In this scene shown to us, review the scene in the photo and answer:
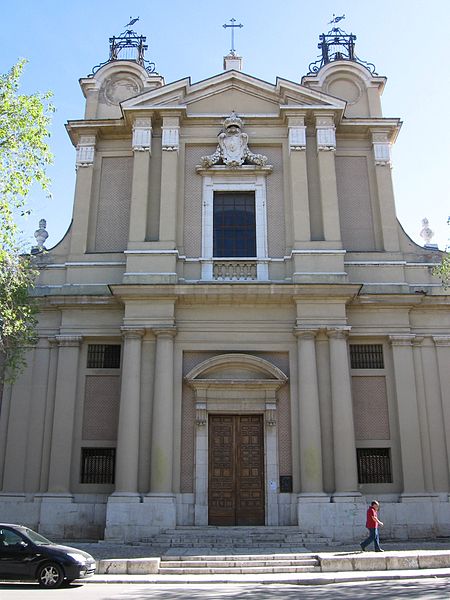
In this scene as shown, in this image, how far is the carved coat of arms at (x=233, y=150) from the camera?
20.3 m

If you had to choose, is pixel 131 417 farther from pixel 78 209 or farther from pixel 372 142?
pixel 372 142

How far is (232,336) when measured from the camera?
60.2 ft

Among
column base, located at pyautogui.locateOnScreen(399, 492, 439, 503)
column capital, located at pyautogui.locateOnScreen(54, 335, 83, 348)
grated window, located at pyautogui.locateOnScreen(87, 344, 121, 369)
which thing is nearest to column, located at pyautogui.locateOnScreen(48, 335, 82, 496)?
column capital, located at pyautogui.locateOnScreen(54, 335, 83, 348)

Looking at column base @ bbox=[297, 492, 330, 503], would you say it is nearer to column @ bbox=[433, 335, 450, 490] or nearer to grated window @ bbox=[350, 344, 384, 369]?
grated window @ bbox=[350, 344, 384, 369]

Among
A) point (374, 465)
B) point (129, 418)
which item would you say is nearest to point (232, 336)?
point (129, 418)

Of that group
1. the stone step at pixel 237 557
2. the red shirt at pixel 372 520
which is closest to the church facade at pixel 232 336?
the red shirt at pixel 372 520

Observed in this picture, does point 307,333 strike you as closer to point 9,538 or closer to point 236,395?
point 236,395

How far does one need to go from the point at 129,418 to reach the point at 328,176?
31.7 ft

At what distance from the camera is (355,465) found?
16.9m

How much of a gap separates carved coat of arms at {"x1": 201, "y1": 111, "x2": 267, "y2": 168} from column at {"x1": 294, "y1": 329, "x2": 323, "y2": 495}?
604 centimetres

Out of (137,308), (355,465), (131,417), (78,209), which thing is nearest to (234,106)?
(78,209)

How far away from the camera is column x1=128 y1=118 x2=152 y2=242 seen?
63.8 feet

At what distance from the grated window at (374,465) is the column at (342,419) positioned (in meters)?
0.92

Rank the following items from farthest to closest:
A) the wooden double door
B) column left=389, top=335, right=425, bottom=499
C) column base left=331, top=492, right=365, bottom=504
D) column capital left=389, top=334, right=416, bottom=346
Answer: column capital left=389, top=334, right=416, bottom=346 → column left=389, top=335, right=425, bottom=499 → the wooden double door → column base left=331, top=492, right=365, bottom=504
